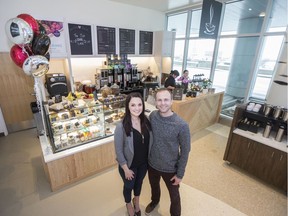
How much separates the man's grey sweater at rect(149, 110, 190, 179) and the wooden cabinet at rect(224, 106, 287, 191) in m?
→ 1.85

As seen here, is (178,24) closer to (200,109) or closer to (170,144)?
(200,109)


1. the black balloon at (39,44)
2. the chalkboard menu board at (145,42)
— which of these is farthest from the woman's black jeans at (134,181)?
the chalkboard menu board at (145,42)

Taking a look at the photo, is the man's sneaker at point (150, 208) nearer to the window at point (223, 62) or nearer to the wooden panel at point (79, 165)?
the wooden panel at point (79, 165)

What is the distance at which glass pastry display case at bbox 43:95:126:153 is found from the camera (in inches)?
94.1

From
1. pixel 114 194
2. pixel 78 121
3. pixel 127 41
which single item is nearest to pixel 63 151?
pixel 78 121

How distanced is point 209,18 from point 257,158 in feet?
10.0

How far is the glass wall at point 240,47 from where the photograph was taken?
3.87 meters

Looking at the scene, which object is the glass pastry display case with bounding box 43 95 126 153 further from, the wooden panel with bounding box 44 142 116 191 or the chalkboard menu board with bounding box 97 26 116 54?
the chalkboard menu board with bounding box 97 26 116 54

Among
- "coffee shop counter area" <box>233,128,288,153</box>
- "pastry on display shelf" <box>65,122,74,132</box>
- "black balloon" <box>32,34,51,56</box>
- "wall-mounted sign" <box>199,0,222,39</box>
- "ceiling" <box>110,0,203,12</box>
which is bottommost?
"coffee shop counter area" <box>233,128,288,153</box>

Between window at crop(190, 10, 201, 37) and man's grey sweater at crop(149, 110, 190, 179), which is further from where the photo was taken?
window at crop(190, 10, 201, 37)

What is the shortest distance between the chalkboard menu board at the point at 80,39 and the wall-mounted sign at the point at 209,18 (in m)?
2.79

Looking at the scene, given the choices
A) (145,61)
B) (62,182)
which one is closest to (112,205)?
(62,182)

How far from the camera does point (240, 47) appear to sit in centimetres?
453

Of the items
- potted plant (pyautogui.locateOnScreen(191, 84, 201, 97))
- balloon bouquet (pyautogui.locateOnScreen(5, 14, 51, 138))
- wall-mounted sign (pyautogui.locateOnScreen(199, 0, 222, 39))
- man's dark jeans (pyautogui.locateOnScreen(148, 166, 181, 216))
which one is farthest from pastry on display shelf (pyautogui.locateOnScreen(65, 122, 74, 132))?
wall-mounted sign (pyautogui.locateOnScreen(199, 0, 222, 39))
